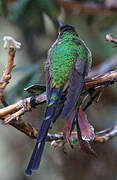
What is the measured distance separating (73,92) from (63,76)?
0.20 m

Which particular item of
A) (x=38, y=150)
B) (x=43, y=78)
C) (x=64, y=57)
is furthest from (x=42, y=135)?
(x=43, y=78)

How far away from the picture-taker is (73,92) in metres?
1.56

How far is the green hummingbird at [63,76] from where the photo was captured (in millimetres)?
1439

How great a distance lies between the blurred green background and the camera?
113 inches

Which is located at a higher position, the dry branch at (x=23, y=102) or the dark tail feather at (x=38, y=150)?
the dry branch at (x=23, y=102)

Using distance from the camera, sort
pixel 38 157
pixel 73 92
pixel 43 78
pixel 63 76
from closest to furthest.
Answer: pixel 38 157 < pixel 73 92 < pixel 63 76 < pixel 43 78

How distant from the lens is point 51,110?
4.95ft

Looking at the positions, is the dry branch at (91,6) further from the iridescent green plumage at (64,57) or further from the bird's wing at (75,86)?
the bird's wing at (75,86)

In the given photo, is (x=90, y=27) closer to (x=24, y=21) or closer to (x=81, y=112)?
(x=24, y=21)

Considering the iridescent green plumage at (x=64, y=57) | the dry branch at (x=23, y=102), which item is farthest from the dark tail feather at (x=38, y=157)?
the iridescent green plumage at (x=64, y=57)

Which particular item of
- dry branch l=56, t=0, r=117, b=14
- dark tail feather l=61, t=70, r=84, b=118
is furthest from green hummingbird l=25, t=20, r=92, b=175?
dry branch l=56, t=0, r=117, b=14

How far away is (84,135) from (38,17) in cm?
171

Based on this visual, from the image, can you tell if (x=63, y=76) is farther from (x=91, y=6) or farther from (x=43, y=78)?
(x=91, y=6)

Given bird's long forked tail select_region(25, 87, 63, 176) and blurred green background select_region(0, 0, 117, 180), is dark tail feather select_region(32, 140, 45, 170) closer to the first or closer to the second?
bird's long forked tail select_region(25, 87, 63, 176)
